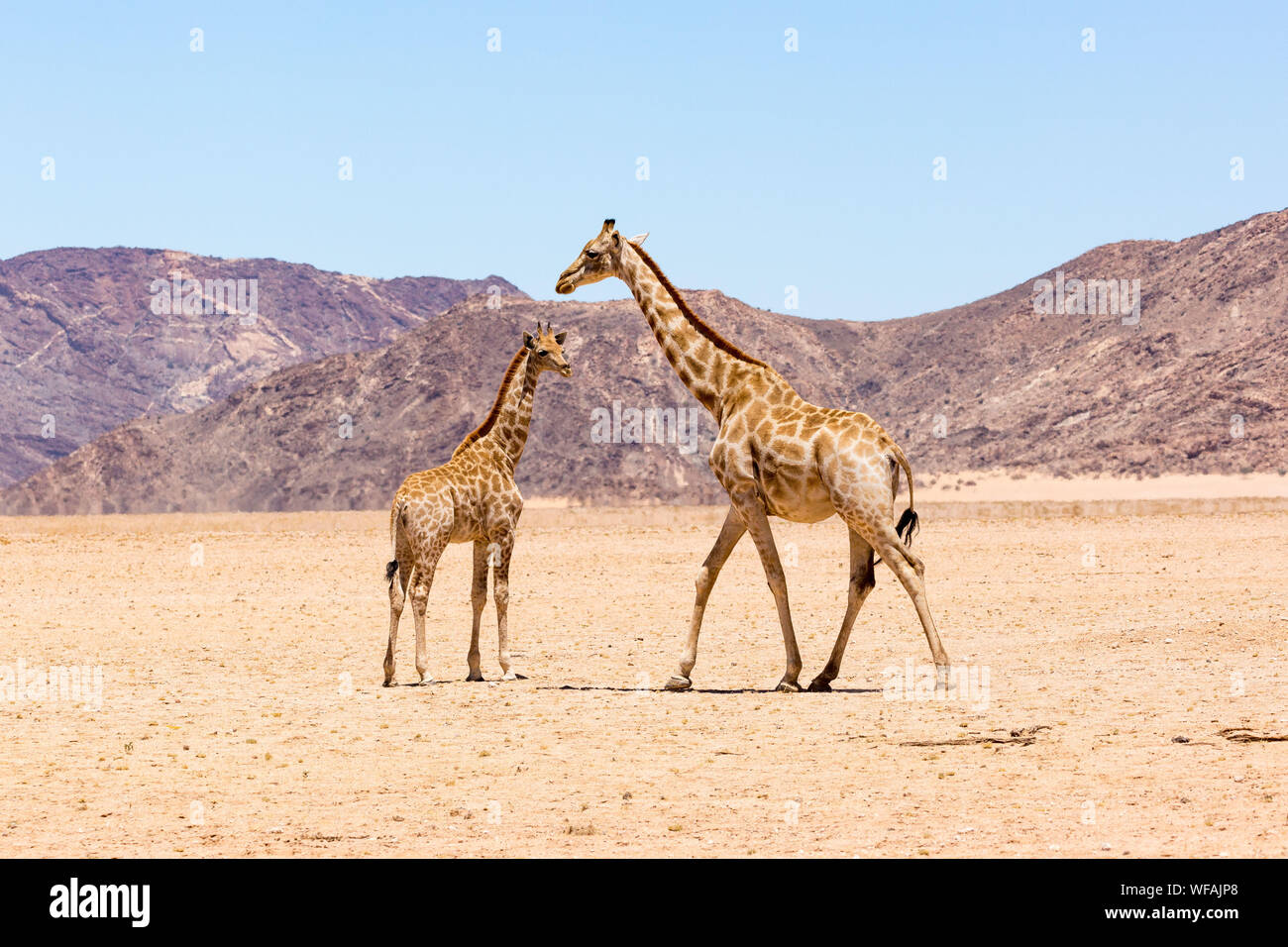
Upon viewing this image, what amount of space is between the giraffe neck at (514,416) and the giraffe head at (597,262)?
1.32 metres

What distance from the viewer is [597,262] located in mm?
16875

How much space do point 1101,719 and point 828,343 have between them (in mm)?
117221

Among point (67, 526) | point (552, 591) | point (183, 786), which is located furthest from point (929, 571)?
point (67, 526)

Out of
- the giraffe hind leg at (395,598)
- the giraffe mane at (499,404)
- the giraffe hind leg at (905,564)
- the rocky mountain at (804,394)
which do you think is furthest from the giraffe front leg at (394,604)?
the rocky mountain at (804,394)

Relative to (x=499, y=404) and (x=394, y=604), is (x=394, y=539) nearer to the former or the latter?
(x=394, y=604)

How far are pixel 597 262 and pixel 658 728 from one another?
19.2 ft

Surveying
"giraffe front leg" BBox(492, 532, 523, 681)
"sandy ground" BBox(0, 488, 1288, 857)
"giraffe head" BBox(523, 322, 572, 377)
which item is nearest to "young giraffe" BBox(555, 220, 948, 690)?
"sandy ground" BBox(0, 488, 1288, 857)

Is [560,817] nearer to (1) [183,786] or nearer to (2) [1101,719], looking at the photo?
(1) [183,786]

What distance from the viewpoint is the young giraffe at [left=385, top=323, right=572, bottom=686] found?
53.5 feet

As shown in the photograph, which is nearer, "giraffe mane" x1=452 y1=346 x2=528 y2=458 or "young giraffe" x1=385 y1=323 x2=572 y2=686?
"young giraffe" x1=385 y1=323 x2=572 y2=686

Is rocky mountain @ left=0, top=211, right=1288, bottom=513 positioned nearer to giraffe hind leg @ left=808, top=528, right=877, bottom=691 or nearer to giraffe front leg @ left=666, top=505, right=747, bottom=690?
giraffe hind leg @ left=808, top=528, right=877, bottom=691

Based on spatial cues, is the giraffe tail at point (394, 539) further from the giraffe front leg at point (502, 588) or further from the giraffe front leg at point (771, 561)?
the giraffe front leg at point (771, 561)

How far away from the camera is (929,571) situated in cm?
3253

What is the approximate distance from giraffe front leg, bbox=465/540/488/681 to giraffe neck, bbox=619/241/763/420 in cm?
313
